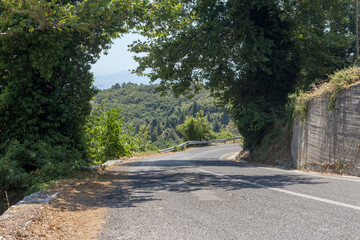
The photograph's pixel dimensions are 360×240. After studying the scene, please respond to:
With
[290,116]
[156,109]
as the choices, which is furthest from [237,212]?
[156,109]

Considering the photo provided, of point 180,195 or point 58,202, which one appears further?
point 180,195

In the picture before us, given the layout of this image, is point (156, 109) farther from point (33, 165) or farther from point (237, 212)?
point (237, 212)

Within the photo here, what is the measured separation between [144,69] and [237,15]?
588 centimetres

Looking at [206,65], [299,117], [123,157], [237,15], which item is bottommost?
[123,157]

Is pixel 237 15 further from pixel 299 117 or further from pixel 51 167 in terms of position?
pixel 51 167

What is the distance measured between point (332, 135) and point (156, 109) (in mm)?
163403

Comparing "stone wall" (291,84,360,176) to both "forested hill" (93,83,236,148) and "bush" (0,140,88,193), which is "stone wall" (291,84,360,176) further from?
"forested hill" (93,83,236,148)

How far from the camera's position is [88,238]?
4.35m

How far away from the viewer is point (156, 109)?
174 m

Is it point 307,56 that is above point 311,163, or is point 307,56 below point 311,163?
above

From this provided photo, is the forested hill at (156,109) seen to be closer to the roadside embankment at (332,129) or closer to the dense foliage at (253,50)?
the dense foliage at (253,50)

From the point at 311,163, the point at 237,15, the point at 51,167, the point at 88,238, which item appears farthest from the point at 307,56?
the point at 88,238

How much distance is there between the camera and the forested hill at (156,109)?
146 metres

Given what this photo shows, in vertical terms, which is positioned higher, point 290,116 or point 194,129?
point 290,116
